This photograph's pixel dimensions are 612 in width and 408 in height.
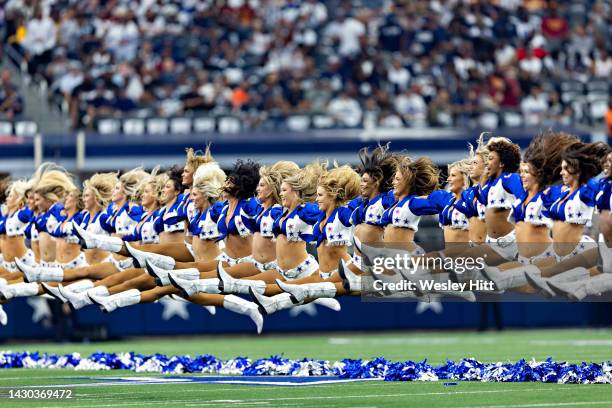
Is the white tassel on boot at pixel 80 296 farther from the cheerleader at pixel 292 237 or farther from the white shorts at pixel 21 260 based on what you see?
the white shorts at pixel 21 260

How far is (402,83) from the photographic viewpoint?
33500mm

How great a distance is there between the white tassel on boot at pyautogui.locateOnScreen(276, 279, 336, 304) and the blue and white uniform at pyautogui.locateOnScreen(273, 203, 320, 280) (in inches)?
26.6

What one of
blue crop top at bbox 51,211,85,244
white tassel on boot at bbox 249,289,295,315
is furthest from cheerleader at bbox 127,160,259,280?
blue crop top at bbox 51,211,85,244

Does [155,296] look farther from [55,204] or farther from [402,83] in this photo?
[402,83]

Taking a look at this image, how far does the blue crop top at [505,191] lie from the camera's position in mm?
15125

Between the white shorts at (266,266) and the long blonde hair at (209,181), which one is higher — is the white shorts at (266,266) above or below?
below

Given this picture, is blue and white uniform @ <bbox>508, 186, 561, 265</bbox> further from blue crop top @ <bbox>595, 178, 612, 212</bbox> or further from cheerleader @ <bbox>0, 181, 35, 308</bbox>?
cheerleader @ <bbox>0, 181, 35, 308</bbox>

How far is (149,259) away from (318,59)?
17.8m

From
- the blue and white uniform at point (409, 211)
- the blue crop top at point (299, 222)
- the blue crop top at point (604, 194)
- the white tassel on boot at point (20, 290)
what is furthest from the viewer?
the white tassel on boot at point (20, 290)

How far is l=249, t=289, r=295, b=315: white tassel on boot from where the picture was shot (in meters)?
16.1

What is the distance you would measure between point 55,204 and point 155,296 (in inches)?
139

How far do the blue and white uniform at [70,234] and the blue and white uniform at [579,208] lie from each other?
24.6 ft

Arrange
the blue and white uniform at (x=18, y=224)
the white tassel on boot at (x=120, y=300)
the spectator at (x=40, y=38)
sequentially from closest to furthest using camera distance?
1. the white tassel on boot at (x=120, y=300)
2. the blue and white uniform at (x=18, y=224)
3. the spectator at (x=40, y=38)

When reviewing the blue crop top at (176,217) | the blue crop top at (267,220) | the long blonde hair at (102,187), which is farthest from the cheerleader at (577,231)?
the long blonde hair at (102,187)
